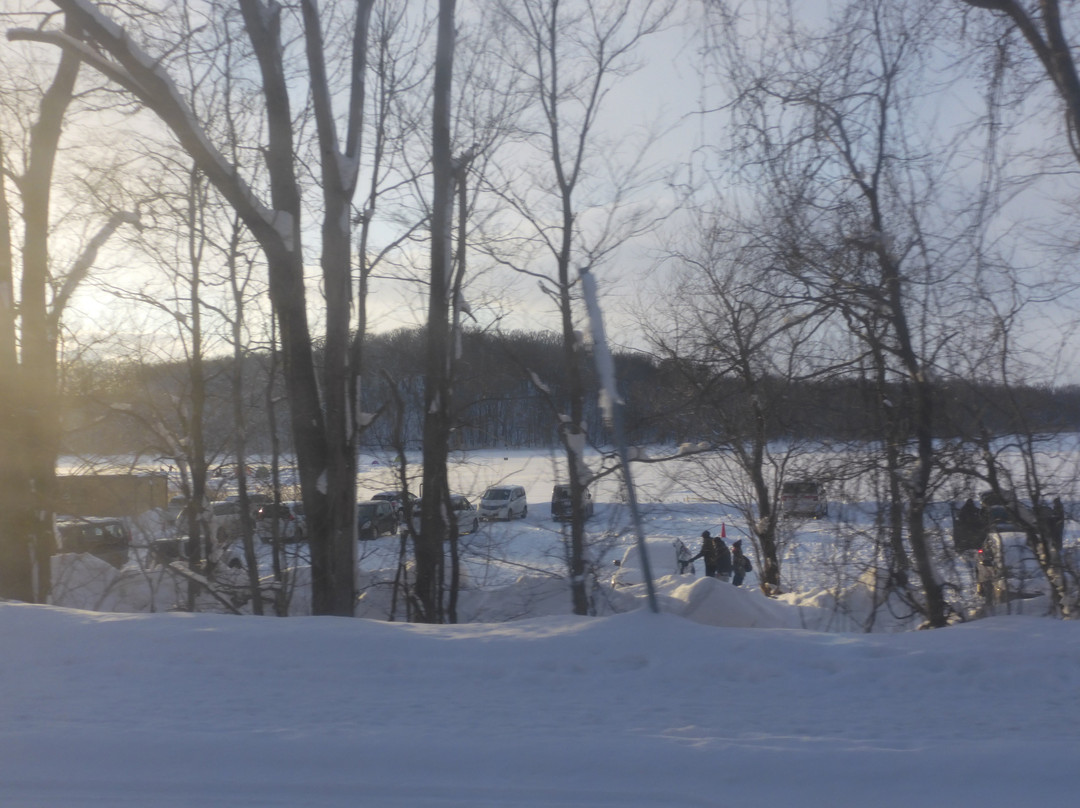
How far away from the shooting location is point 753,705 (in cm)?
466

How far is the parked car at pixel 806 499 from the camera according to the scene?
30.0ft

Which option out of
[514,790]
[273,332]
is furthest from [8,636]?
[273,332]

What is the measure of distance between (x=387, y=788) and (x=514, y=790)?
0.56 m

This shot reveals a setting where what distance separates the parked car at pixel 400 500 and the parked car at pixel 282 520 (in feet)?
3.97

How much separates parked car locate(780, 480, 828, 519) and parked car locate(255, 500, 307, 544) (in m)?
6.23

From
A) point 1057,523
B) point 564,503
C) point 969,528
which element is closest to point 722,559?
point 564,503

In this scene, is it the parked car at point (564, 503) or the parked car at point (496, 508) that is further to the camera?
the parked car at point (496, 508)

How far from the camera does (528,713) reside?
179 inches

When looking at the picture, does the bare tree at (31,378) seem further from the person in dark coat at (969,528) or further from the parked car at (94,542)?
the person in dark coat at (969,528)

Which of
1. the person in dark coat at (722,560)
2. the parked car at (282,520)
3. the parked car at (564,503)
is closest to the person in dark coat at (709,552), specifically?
the person in dark coat at (722,560)

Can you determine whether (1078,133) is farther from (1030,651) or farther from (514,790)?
(514,790)

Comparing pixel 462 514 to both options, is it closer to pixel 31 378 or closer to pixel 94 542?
pixel 31 378

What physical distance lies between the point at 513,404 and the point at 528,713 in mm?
7721

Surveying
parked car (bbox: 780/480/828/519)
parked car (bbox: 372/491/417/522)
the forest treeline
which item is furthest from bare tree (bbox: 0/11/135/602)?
parked car (bbox: 780/480/828/519)
